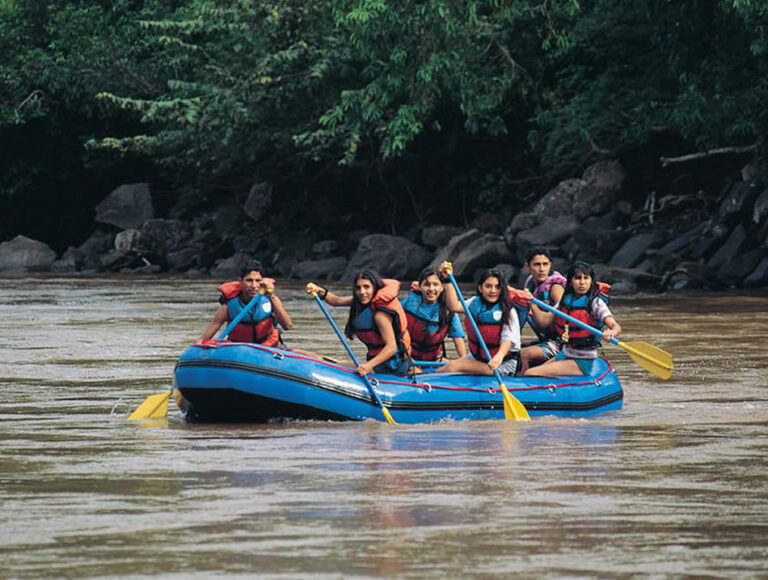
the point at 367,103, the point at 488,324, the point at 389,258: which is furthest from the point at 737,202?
the point at 488,324

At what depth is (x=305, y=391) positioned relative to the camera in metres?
9.16

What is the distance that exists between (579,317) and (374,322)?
5.50 ft

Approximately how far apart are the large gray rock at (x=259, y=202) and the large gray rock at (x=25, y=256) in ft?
14.8

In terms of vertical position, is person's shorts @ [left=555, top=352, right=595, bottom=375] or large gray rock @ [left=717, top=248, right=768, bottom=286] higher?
person's shorts @ [left=555, top=352, right=595, bottom=375]

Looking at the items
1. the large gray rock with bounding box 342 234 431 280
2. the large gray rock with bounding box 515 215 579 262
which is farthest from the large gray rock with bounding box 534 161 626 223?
the large gray rock with bounding box 342 234 431 280

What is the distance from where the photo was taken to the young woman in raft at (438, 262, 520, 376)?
32.4 feet

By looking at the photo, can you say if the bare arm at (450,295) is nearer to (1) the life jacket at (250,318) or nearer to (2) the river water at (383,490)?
(2) the river water at (383,490)

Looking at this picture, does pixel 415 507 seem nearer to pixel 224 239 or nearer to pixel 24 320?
pixel 24 320

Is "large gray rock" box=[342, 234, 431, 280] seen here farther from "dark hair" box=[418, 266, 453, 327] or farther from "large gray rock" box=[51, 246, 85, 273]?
"dark hair" box=[418, 266, 453, 327]

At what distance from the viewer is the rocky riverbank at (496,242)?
2303 cm

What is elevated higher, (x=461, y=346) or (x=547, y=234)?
(x=461, y=346)

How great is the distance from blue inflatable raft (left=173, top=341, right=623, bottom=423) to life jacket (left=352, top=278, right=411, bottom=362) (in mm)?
228

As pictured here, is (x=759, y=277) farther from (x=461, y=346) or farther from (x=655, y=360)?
(x=461, y=346)

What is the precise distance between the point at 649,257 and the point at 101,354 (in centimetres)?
1181
